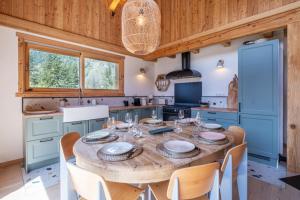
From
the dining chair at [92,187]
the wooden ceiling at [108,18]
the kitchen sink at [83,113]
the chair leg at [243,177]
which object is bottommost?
the chair leg at [243,177]

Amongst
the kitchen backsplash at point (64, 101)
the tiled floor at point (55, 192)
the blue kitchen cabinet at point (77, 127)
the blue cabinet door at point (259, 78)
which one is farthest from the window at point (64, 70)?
the blue cabinet door at point (259, 78)

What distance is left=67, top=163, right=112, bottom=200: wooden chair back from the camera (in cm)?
87

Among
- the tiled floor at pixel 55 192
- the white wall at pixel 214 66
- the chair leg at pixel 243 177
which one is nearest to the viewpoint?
the chair leg at pixel 243 177

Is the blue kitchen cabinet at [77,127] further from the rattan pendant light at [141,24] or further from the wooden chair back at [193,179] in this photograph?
the wooden chair back at [193,179]

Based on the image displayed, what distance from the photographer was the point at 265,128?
8.38 ft

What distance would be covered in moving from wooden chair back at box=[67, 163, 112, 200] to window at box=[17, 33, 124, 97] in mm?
2551

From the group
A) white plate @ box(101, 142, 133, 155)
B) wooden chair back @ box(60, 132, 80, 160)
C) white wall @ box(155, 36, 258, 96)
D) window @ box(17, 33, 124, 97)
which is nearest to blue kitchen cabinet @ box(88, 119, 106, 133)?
window @ box(17, 33, 124, 97)

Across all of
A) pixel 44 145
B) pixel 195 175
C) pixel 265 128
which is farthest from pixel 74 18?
pixel 265 128

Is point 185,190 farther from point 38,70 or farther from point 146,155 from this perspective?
point 38,70

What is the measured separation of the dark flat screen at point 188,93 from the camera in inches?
160

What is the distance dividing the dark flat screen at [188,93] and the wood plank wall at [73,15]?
211 centimetres

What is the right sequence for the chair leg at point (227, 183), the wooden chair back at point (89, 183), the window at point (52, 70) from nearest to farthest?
the wooden chair back at point (89, 183) < the chair leg at point (227, 183) < the window at point (52, 70)

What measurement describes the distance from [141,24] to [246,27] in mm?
1966

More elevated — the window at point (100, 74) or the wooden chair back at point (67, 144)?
the window at point (100, 74)
